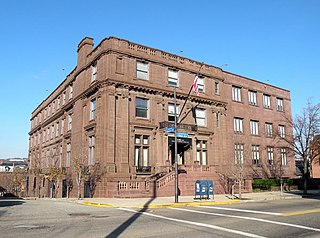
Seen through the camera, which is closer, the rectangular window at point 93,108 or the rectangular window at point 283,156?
the rectangular window at point 93,108

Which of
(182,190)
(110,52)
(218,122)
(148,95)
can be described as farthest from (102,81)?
(218,122)

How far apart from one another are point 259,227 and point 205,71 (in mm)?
28308

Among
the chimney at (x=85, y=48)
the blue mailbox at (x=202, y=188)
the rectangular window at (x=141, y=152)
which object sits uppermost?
the chimney at (x=85, y=48)

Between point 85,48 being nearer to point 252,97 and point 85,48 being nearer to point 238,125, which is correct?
point 238,125

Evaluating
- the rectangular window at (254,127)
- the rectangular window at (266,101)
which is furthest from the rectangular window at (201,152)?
the rectangular window at (266,101)

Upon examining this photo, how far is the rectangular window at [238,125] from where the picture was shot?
132 ft

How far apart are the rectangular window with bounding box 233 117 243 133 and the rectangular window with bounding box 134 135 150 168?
14058 mm

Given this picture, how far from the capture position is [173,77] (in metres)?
34.8

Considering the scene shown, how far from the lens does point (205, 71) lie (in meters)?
37.8

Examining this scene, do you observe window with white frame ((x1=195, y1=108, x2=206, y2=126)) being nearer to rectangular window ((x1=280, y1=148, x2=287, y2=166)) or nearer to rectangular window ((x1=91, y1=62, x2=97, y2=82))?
rectangular window ((x1=91, y1=62, x2=97, y2=82))

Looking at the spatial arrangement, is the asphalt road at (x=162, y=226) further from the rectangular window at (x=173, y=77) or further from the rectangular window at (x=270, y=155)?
the rectangular window at (x=270, y=155)

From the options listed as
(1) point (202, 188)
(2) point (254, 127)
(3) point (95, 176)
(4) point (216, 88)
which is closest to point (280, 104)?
(2) point (254, 127)

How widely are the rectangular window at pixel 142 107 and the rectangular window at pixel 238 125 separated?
13662mm

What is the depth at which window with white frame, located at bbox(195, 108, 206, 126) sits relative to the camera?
3595cm
